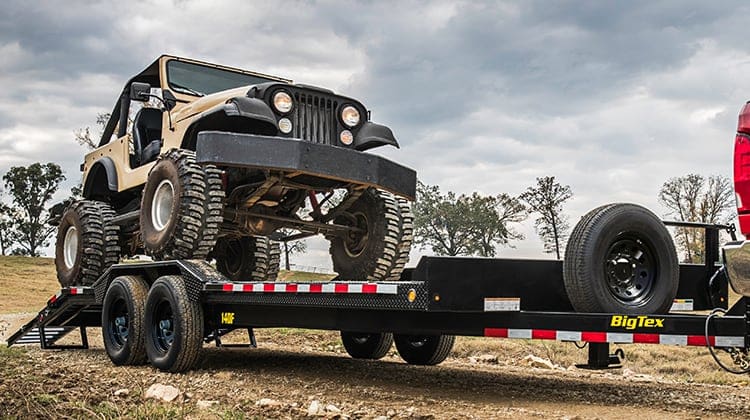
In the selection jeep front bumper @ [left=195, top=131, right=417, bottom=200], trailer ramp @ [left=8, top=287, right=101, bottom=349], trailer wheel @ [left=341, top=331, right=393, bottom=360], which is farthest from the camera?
trailer ramp @ [left=8, top=287, right=101, bottom=349]

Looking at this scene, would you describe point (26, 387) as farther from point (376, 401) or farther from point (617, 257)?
point (617, 257)

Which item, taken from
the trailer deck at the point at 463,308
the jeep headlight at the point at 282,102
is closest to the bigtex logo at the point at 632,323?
the trailer deck at the point at 463,308

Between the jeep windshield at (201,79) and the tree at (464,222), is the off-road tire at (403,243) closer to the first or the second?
the jeep windshield at (201,79)

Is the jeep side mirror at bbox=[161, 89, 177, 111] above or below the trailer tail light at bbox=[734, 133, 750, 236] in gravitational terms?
above

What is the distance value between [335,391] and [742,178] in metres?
3.43

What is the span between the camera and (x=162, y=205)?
312 inches

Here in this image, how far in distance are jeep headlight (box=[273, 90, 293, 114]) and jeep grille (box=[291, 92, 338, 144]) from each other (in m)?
0.09

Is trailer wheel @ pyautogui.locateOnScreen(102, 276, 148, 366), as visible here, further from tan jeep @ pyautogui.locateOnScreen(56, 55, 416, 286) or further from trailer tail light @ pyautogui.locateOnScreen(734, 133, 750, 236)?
trailer tail light @ pyautogui.locateOnScreen(734, 133, 750, 236)

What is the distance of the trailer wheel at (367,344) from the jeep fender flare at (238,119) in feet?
8.40

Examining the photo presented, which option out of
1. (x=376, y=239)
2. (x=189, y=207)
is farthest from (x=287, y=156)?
(x=376, y=239)

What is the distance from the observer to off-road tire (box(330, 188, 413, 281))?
27.6 feet

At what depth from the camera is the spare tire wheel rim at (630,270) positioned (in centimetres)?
521

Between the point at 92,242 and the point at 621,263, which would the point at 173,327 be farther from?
the point at 621,263

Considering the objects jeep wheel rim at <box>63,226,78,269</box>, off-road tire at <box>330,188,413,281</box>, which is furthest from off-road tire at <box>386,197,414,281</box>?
jeep wheel rim at <box>63,226,78,269</box>
